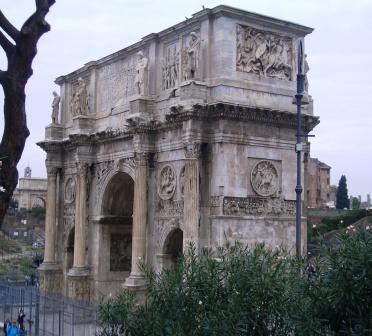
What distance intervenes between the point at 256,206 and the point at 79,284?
8.23m

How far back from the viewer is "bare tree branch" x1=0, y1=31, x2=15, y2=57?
317 inches

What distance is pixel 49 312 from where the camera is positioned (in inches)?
824

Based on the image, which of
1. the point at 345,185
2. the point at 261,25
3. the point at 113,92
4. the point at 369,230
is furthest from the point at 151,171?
the point at 345,185

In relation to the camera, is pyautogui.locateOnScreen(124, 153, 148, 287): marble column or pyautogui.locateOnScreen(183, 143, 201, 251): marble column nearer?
pyautogui.locateOnScreen(183, 143, 201, 251): marble column

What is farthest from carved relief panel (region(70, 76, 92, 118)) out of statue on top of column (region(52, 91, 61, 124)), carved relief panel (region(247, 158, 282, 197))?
carved relief panel (region(247, 158, 282, 197))

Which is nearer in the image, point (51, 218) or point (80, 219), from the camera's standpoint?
point (80, 219)

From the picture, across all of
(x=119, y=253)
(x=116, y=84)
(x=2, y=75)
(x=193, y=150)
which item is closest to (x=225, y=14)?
(x=193, y=150)

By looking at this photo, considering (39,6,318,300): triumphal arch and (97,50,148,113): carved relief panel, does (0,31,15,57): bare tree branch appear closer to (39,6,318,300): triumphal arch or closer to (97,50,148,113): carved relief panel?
(39,6,318,300): triumphal arch

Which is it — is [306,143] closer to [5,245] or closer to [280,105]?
[280,105]

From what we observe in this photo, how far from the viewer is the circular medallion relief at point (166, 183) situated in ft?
67.8

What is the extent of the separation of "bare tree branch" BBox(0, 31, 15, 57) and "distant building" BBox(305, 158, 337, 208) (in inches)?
2825

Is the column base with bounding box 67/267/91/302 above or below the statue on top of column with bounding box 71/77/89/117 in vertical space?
below

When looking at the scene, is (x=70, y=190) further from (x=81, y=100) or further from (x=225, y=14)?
(x=225, y=14)

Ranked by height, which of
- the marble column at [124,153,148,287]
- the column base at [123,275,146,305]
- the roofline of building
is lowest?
the column base at [123,275,146,305]
